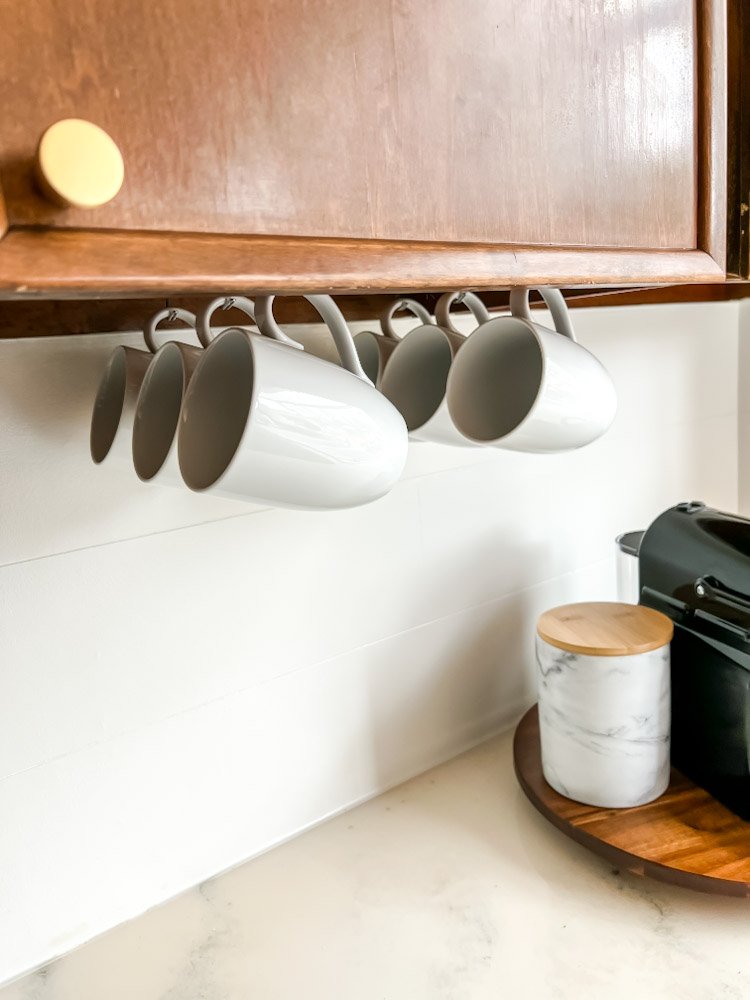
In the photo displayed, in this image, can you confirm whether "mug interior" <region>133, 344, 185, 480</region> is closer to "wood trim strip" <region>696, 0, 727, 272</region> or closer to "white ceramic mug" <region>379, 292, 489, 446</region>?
"white ceramic mug" <region>379, 292, 489, 446</region>

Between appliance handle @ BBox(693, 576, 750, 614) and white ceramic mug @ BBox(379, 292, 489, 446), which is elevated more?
white ceramic mug @ BBox(379, 292, 489, 446)

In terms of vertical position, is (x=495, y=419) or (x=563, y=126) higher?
(x=563, y=126)

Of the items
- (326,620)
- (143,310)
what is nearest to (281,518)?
(326,620)

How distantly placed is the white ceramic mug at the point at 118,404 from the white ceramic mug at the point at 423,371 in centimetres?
23

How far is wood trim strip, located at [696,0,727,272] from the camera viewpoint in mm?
583

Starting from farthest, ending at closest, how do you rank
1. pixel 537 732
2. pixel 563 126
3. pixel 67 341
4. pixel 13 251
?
pixel 537 732 → pixel 67 341 → pixel 563 126 → pixel 13 251

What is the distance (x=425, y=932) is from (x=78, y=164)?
2.19 ft

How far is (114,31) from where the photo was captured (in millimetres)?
345

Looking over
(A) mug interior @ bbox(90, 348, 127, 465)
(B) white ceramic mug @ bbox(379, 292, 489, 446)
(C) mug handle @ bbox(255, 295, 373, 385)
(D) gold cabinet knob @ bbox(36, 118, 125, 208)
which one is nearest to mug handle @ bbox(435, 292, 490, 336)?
(B) white ceramic mug @ bbox(379, 292, 489, 446)

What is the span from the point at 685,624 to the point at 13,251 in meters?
0.74

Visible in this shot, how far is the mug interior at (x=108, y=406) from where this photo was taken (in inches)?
24.6

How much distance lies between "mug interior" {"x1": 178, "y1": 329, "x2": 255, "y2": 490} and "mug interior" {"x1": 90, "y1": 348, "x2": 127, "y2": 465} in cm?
12

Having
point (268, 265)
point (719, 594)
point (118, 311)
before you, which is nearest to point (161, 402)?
point (118, 311)

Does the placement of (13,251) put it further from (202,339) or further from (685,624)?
(685,624)
